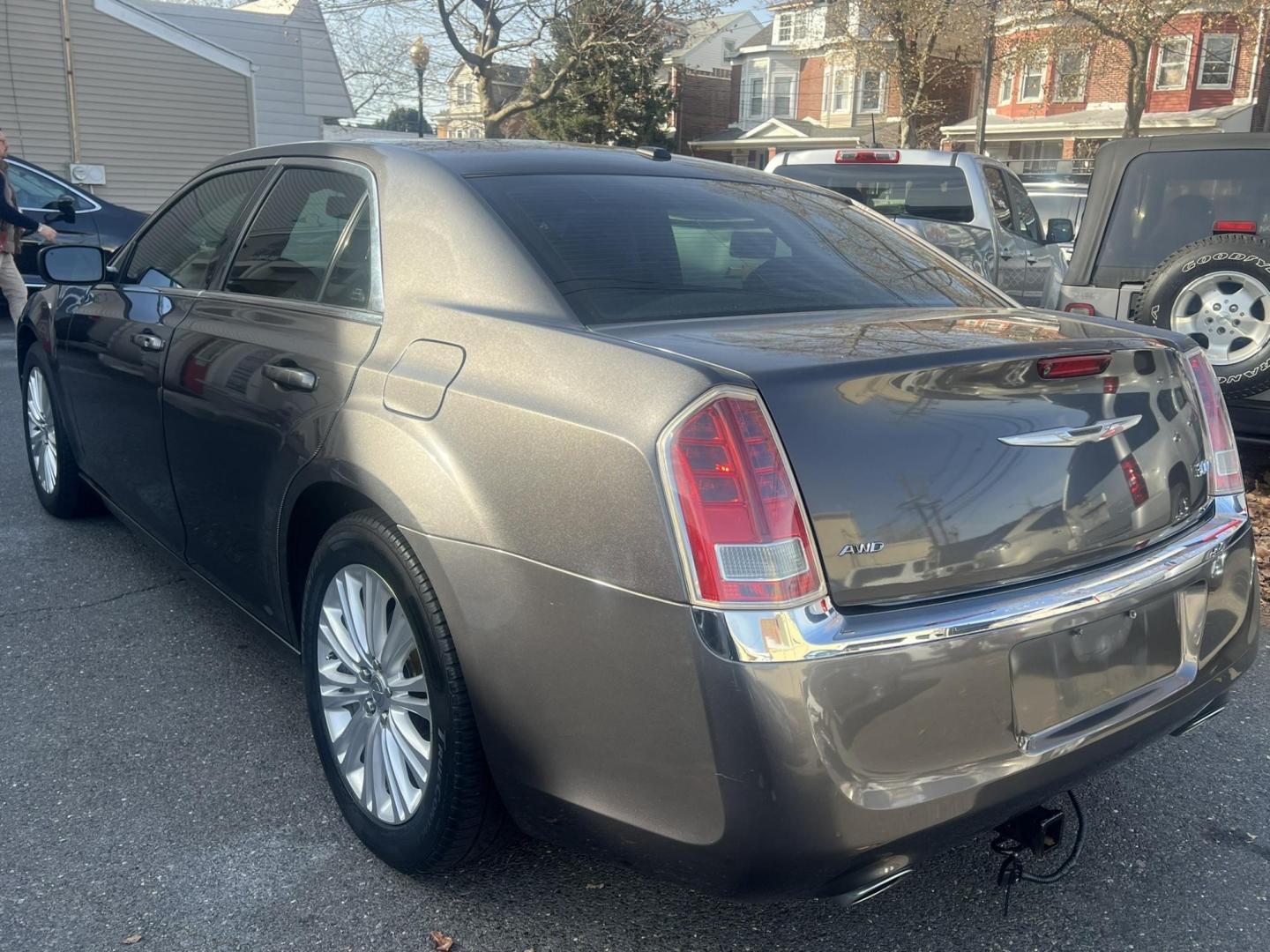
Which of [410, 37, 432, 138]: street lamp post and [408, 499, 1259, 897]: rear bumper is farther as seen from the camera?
[410, 37, 432, 138]: street lamp post

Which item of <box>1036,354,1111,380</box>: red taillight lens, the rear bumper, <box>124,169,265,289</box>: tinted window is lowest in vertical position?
the rear bumper

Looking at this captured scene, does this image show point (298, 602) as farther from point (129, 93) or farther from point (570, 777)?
point (129, 93)

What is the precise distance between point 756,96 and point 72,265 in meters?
49.0

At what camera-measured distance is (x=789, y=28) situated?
1895 inches

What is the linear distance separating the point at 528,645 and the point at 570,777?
259mm

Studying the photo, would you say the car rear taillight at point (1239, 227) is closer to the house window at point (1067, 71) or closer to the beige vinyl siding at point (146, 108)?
the beige vinyl siding at point (146, 108)

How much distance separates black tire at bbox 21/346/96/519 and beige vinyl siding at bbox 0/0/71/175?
1712 centimetres

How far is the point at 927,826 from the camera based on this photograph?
196 cm

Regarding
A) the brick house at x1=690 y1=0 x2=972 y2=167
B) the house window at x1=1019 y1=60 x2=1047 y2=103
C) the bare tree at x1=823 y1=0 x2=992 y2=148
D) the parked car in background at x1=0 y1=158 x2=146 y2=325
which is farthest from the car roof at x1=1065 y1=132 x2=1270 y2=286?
the brick house at x1=690 y1=0 x2=972 y2=167

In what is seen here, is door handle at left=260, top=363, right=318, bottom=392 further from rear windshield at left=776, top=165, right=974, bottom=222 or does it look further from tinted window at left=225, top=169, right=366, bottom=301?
rear windshield at left=776, top=165, right=974, bottom=222

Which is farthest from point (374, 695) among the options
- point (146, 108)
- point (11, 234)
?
point (146, 108)

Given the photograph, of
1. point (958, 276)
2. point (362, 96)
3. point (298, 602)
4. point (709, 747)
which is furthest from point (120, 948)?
point (362, 96)

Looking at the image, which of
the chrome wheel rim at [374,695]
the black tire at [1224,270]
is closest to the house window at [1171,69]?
the black tire at [1224,270]

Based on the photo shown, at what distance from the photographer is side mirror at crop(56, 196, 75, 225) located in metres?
11.5
